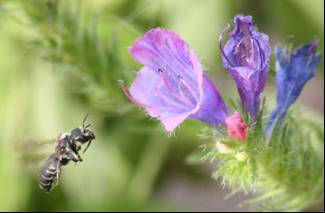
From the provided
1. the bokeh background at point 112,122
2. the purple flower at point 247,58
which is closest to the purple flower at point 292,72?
the purple flower at point 247,58

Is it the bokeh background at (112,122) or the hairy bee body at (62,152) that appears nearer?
the hairy bee body at (62,152)

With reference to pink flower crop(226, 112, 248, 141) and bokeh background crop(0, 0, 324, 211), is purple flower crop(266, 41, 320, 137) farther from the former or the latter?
bokeh background crop(0, 0, 324, 211)

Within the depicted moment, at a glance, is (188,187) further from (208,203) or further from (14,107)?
(14,107)

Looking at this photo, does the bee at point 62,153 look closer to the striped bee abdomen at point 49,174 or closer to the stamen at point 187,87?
the striped bee abdomen at point 49,174

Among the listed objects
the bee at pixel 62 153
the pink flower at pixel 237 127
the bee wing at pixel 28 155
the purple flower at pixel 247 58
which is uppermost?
the bee wing at pixel 28 155

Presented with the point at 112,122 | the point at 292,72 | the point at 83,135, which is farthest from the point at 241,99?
the point at 112,122

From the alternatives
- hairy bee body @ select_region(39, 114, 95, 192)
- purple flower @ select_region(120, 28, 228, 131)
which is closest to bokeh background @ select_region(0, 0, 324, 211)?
hairy bee body @ select_region(39, 114, 95, 192)
